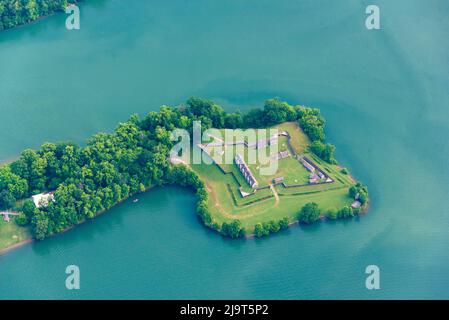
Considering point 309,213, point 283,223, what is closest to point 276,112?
point 309,213

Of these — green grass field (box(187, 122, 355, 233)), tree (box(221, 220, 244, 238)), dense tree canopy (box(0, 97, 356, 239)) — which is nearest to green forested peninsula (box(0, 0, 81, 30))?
dense tree canopy (box(0, 97, 356, 239))

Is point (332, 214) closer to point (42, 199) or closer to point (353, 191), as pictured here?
point (353, 191)

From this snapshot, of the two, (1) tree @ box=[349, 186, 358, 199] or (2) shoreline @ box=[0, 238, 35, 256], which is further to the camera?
(1) tree @ box=[349, 186, 358, 199]

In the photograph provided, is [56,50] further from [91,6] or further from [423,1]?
[423,1]

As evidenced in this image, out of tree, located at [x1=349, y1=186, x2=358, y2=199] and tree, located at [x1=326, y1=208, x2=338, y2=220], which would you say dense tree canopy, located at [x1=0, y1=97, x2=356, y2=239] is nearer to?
tree, located at [x1=349, y1=186, x2=358, y2=199]

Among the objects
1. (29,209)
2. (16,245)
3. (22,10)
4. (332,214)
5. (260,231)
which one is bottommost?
(16,245)

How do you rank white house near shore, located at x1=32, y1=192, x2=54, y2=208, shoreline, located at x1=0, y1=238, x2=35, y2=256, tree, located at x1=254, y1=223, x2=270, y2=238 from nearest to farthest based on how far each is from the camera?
shoreline, located at x1=0, y1=238, x2=35, y2=256, tree, located at x1=254, y1=223, x2=270, y2=238, white house near shore, located at x1=32, y1=192, x2=54, y2=208
